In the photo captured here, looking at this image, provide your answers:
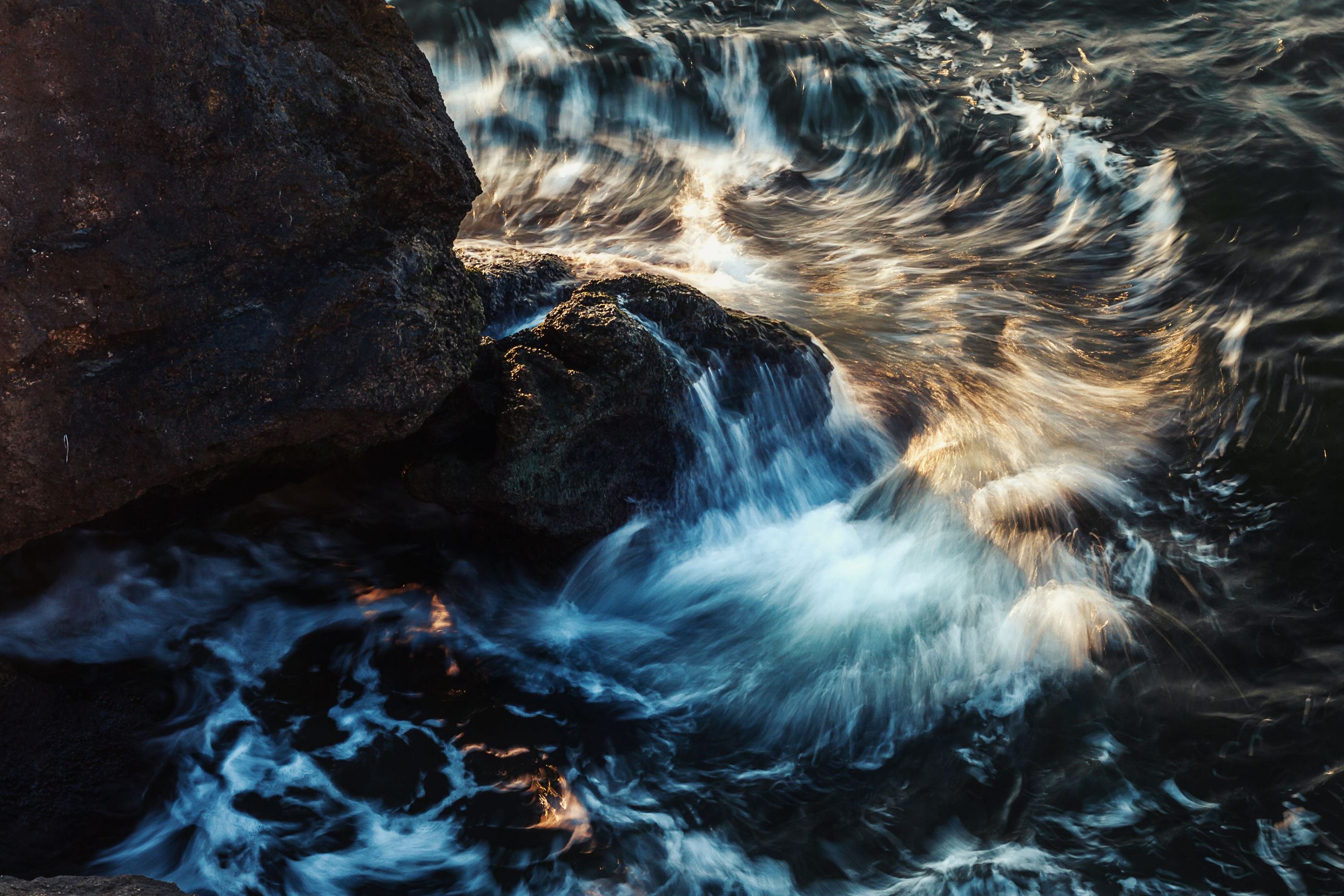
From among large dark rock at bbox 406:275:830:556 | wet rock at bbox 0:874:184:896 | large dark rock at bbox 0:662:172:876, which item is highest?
large dark rock at bbox 406:275:830:556

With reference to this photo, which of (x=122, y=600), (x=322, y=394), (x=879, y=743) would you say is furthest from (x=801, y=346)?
(x=122, y=600)

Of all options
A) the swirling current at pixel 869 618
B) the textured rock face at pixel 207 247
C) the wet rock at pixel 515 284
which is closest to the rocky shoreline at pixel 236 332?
the textured rock face at pixel 207 247

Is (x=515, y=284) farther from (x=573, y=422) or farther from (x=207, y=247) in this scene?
(x=207, y=247)

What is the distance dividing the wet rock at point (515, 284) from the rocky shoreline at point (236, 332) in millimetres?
544

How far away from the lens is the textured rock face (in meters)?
3.24

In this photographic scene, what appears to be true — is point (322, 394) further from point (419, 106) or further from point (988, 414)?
point (988, 414)

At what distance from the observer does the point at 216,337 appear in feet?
11.7

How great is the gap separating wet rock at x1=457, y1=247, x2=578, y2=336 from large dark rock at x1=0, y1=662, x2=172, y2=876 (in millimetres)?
2189

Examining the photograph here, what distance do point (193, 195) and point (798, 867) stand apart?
311 cm

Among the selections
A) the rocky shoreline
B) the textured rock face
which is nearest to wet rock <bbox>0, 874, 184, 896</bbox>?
the rocky shoreline

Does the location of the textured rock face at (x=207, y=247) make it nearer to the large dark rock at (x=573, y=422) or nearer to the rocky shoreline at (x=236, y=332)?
the rocky shoreline at (x=236, y=332)

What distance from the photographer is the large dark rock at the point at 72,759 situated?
348 cm

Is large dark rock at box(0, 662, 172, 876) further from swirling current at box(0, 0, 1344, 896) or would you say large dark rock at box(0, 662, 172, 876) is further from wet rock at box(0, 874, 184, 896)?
wet rock at box(0, 874, 184, 896)

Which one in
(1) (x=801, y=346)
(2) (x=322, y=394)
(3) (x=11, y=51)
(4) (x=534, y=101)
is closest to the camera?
(3) (x=11, y=51)
